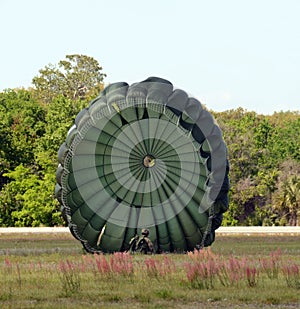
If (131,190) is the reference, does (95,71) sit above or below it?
above

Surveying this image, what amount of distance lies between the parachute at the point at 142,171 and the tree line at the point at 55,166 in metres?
39.9

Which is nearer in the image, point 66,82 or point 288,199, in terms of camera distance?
point 288,199

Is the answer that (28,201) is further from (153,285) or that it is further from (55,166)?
(153,285)

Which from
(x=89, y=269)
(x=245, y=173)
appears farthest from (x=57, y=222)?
(x=89, y=269)

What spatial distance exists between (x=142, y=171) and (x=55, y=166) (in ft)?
145

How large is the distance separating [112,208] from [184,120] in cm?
470

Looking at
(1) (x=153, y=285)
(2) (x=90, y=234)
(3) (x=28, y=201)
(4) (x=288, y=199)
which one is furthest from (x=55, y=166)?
(1) (x=153, y=285)

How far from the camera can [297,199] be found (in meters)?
88.2

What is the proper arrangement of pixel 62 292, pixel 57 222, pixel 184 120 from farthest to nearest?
1. pixel 57 222
2. pixel 184 120
3. pixel 62 292

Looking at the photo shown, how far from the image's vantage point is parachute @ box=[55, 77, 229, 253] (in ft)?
137

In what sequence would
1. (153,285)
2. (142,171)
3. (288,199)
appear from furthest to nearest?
(288,199) < (142,171) < (153,285)

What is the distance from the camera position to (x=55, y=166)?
281 ft

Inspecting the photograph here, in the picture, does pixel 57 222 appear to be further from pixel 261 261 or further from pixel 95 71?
pixel 95 71

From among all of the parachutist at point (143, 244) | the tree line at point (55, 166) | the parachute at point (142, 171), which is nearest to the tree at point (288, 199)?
the tree line at point (55, 166)
